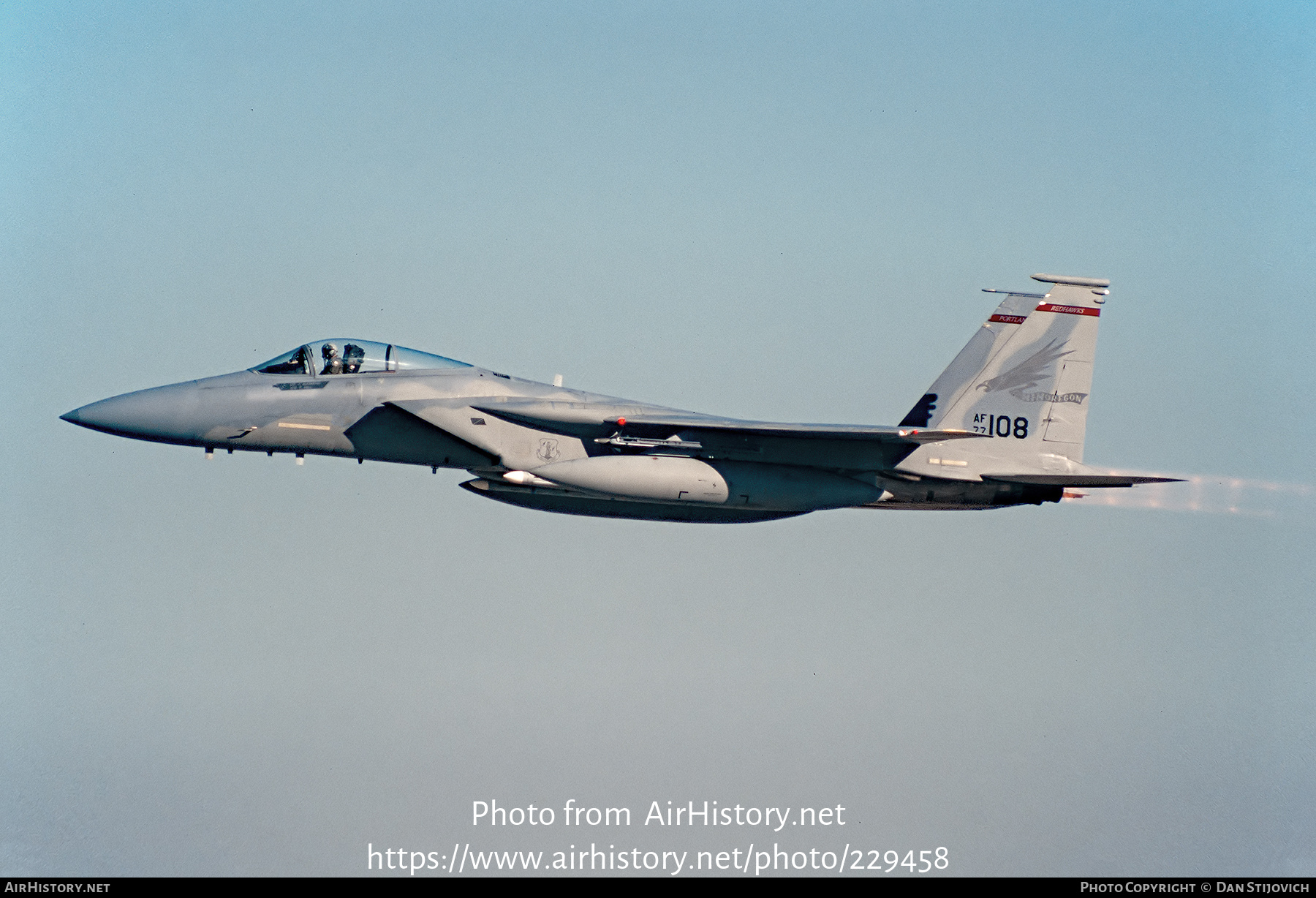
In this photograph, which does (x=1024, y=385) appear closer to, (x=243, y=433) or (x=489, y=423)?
(x=489, y=423)

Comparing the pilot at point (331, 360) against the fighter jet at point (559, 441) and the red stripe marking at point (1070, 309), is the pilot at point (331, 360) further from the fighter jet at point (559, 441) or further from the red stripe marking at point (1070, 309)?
the red stripe marking at point (1070, 309)

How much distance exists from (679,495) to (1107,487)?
565 cm

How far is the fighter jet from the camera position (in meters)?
16.0

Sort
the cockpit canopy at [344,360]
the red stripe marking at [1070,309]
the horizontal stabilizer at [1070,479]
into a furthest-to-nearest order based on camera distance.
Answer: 1. the red stripe marking at [1070,309]
2. the horizontal stabilizer at [1070,479]
3. the cockpit canopy at [344,360]

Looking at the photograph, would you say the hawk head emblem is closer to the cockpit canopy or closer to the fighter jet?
the fighter jet

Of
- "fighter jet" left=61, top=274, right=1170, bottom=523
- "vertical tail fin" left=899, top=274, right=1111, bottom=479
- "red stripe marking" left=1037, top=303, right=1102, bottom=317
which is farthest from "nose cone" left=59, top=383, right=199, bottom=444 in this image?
"red stripe marking" left=1037, top=303, right=1102, bottom=317

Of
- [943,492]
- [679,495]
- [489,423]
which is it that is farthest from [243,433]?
[943,492]

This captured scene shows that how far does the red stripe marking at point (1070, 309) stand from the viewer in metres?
17.9

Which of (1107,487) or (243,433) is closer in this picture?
(243,433)

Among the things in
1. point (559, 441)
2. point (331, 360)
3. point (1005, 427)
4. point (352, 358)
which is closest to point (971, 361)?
point (1005, 427)

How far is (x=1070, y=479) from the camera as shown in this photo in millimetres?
16984

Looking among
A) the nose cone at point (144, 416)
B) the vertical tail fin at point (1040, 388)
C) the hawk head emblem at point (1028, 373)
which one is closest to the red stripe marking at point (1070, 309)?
the vertical tail fin at point (1040, 388)
